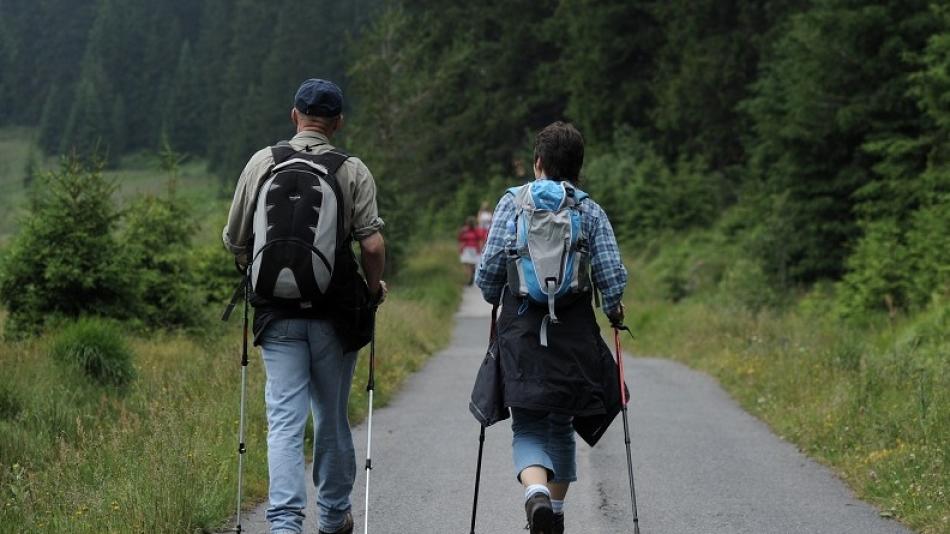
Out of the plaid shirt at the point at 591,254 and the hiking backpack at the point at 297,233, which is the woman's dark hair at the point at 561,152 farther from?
the hiking backpack at the point at 297,233

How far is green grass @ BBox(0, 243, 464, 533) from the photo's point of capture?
7.13m

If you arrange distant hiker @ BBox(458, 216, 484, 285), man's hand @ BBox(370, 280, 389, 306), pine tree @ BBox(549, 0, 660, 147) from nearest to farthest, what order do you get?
1. man's hand @ BBox(370, 280, 389, 306)
2. distant hiker @ BBox(458, 216, 484, 285)
3. pine tree @ BBox(549, 0, 660, 147)

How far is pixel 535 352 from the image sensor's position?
6.15m

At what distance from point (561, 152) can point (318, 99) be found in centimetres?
115

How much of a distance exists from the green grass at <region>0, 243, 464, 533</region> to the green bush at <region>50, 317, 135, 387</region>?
15 centimetres

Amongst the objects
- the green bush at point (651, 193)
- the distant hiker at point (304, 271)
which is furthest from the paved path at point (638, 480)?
the green bush at point (651, 193)

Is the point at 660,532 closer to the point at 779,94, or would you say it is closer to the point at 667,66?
the point at 779,94

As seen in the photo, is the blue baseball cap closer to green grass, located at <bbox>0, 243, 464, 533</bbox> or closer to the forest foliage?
green grass, located at <bbox>0, 243, 464, 533</bbox>

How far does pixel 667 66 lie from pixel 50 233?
107 ft

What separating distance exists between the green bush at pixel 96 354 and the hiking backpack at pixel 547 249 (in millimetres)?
7230

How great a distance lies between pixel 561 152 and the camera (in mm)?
6289

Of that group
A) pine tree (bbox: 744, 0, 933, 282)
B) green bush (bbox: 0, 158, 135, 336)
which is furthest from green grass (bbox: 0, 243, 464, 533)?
pine tree (bbox: 744, 0, 933, 282)

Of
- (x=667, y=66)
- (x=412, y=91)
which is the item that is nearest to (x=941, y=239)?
(x=667, y=66)

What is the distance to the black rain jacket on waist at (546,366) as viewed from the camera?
6.14m
